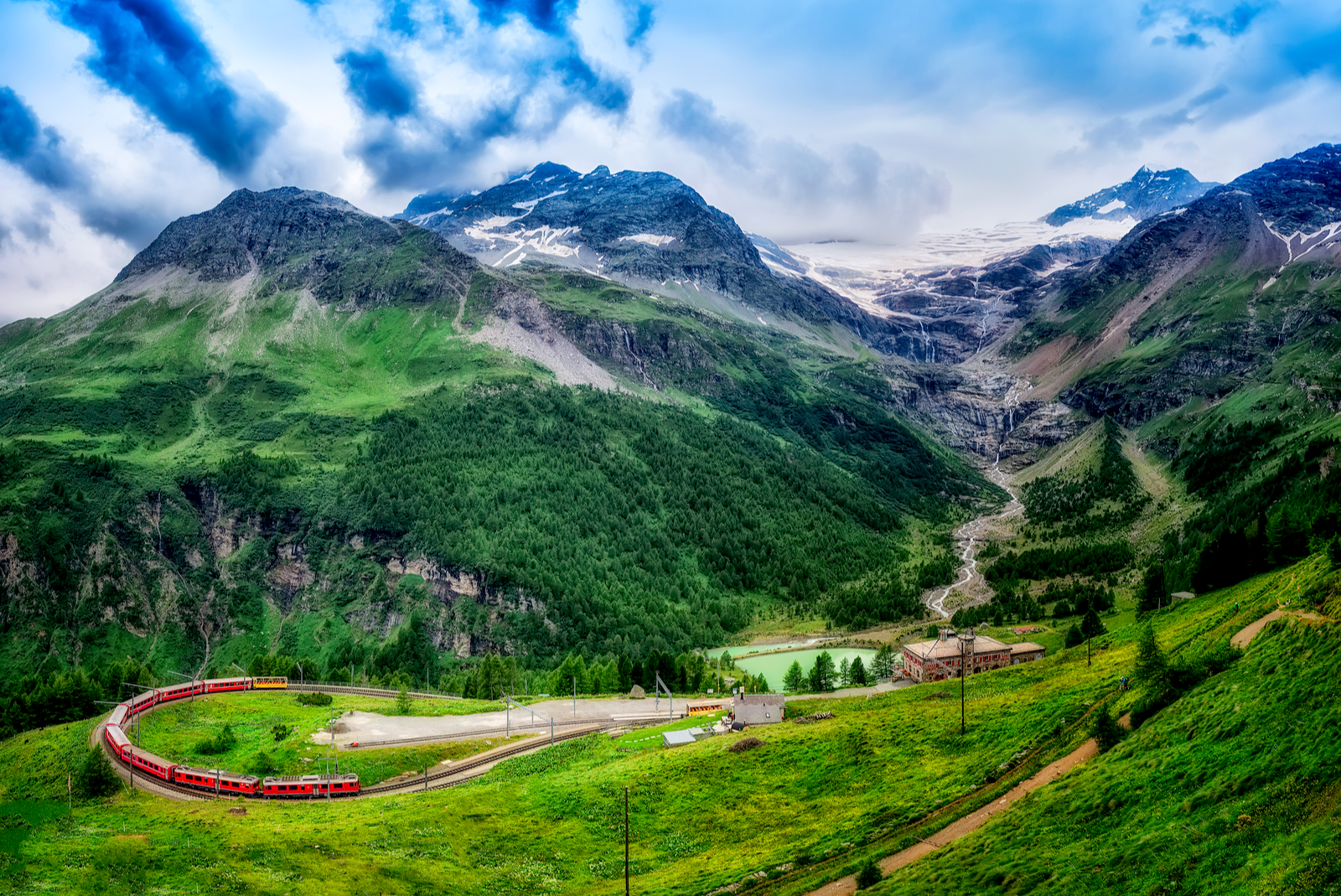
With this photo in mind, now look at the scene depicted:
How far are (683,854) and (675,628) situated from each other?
137 meters

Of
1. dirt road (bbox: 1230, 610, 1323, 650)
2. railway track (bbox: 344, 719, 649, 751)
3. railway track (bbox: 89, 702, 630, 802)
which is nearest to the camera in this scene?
dirt road (bbox: 1230, 610, 1323, 650)

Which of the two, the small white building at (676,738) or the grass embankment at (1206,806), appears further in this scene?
the small white building at (676,738)

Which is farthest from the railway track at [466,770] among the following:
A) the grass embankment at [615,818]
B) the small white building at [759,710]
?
the small white building at [759,710]

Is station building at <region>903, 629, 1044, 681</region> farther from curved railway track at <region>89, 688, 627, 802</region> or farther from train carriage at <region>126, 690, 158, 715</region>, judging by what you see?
train carriage at <region>126, 690, 158, 715</region>

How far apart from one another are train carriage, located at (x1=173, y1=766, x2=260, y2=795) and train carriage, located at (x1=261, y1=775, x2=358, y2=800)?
1226 millimetres

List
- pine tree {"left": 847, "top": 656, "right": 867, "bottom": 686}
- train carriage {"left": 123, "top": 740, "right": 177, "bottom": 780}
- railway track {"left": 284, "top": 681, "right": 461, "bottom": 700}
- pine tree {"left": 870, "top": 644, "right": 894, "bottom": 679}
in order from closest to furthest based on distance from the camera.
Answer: train carriage {"left": 123, "top": 740, "right": 177, "bottom": 780} < railway track {"left": 284, "top": 681, "right": 461, "bottom": 700} < pine tree {"left": 847, "top": 656, "right": 867, "bottom": 686} < pine tree {"left": 870, "top": 644, "right": 894, "bottom": 679}

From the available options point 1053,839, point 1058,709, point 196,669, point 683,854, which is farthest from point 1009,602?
point 196,669

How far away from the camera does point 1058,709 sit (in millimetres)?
53969

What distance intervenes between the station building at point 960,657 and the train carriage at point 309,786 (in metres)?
70.5

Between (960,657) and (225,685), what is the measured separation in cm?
10210

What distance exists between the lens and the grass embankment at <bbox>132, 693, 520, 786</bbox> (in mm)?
76688

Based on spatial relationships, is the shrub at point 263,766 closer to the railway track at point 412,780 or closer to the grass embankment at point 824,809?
the railway track at point 412,780

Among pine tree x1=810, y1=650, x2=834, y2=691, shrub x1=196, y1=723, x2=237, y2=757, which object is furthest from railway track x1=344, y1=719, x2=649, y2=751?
pine tree x1=810, y1=650, x2=834, y2=691

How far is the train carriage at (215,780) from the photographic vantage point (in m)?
68.8
